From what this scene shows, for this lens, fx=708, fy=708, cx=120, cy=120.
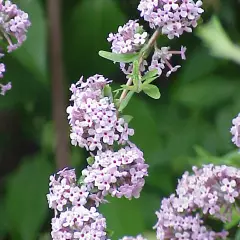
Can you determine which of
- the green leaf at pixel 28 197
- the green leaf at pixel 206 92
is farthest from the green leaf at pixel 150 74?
the green leaf at pixel 206 92

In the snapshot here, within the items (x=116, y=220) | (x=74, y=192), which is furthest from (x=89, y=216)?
(x=116, y=220)

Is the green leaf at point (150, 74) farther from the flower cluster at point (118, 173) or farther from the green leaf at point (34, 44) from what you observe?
the green leaf at point (34, 44)

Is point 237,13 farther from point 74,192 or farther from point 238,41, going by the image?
point 74,192

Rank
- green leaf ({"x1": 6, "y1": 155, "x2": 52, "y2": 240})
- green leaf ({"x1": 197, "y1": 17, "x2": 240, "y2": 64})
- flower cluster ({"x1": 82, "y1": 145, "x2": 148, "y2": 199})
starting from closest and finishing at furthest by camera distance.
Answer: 1. flower cluster ({"x1": 82, "y1": 145, "x2": 148, "y2": 199})
2. green leaf ({"x1": 197, "y1": 17, "x2": 240, "y2": 64})
3. green leaf ({"x1": 6, "y1": 155, "x2": 52, "y2": 240})

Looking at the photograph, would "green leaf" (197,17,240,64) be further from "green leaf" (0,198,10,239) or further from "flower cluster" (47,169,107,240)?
"flower cluster" (47,169,107,240)

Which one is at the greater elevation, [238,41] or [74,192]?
[238,41]

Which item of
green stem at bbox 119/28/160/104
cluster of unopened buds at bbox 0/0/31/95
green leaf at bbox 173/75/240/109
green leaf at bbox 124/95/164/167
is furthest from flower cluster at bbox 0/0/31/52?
green leaf at bbox 173/75/240/109

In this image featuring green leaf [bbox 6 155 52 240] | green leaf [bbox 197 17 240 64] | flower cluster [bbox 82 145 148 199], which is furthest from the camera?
green leaf [bbox 6 155 52 240]
